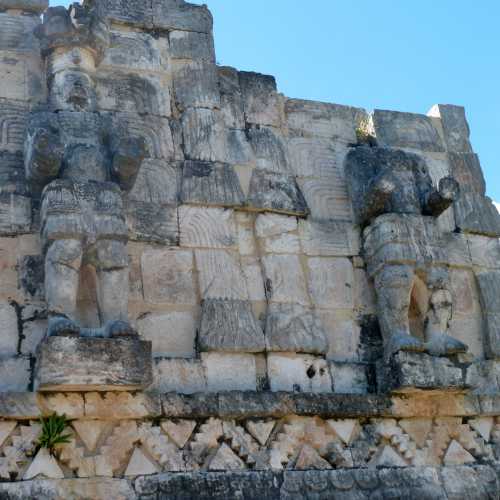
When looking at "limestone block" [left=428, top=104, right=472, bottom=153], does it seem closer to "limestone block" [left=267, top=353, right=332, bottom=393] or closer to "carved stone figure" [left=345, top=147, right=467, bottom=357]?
"carved stone figure" [left=345, top=147, right=467, bottom=357]

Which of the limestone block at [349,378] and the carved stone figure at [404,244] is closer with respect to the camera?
the limestone block at [349,378]

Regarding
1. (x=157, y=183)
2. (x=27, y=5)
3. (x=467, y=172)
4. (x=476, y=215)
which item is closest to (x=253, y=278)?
(x=157, y=183)

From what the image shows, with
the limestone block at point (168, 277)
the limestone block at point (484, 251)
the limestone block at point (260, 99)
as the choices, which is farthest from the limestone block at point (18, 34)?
the limestone block at point (484, 251)

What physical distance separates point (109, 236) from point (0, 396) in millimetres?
1425

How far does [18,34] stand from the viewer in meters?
8.13

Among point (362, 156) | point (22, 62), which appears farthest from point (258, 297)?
point (22, 62)

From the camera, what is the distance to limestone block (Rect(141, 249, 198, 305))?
7.42 m

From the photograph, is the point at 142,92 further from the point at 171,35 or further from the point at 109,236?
the point at 109,236

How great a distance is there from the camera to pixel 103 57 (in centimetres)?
823

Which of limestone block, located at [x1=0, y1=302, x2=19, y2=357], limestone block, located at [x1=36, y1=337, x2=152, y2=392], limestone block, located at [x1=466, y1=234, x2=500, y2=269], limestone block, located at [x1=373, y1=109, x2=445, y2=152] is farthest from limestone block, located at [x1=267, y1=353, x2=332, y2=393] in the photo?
limestone block, located at [x1=373, y1=109, x2=445, y2=152]

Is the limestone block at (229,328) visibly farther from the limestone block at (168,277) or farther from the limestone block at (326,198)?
the limestone block at (326,198)

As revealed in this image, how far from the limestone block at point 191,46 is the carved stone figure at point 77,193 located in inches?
43.9

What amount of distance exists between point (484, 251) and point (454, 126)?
57.7 inches

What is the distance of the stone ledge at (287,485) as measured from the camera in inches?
247
